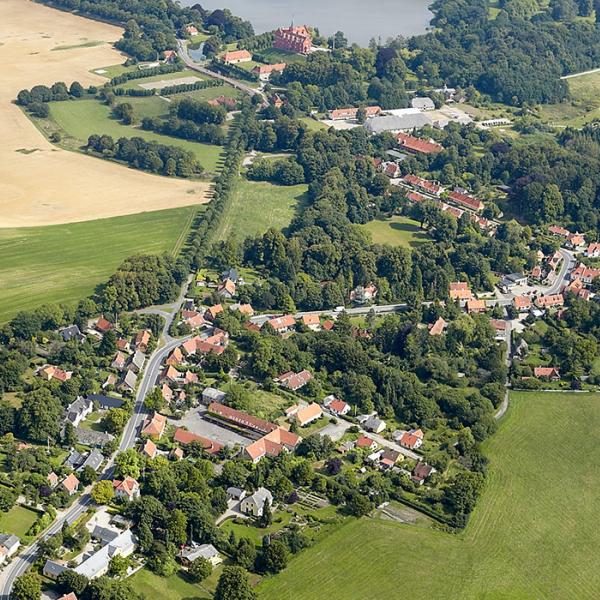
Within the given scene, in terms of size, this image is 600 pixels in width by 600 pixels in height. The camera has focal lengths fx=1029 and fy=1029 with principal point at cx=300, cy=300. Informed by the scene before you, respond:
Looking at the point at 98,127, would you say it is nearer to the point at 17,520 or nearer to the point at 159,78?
the point at 159,78

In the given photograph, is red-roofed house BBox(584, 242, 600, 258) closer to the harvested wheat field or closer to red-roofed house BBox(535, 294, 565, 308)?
red-roofed house BBox(535, 294, 565, 308)

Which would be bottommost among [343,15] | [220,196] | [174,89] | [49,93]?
[220,196]

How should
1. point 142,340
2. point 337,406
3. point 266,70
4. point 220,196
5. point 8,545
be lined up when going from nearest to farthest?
point 8,545 → point 337,406 → point 142,340 → point 220,196 → point 266,70

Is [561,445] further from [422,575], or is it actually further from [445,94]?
[445,94]

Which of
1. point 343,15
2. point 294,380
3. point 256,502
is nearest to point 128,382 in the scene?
point 294,380

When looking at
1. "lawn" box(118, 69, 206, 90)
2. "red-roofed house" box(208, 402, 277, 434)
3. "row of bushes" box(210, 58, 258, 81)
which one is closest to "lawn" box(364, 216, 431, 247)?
"red-roofed house" box(208, 402, 277, 434)

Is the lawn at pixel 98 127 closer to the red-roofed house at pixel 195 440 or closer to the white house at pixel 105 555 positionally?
Result: the red-roofed house at pixel 195 440

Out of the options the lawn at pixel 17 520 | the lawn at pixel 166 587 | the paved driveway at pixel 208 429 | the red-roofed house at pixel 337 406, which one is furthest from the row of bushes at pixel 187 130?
the lawn at pixel 166 587
